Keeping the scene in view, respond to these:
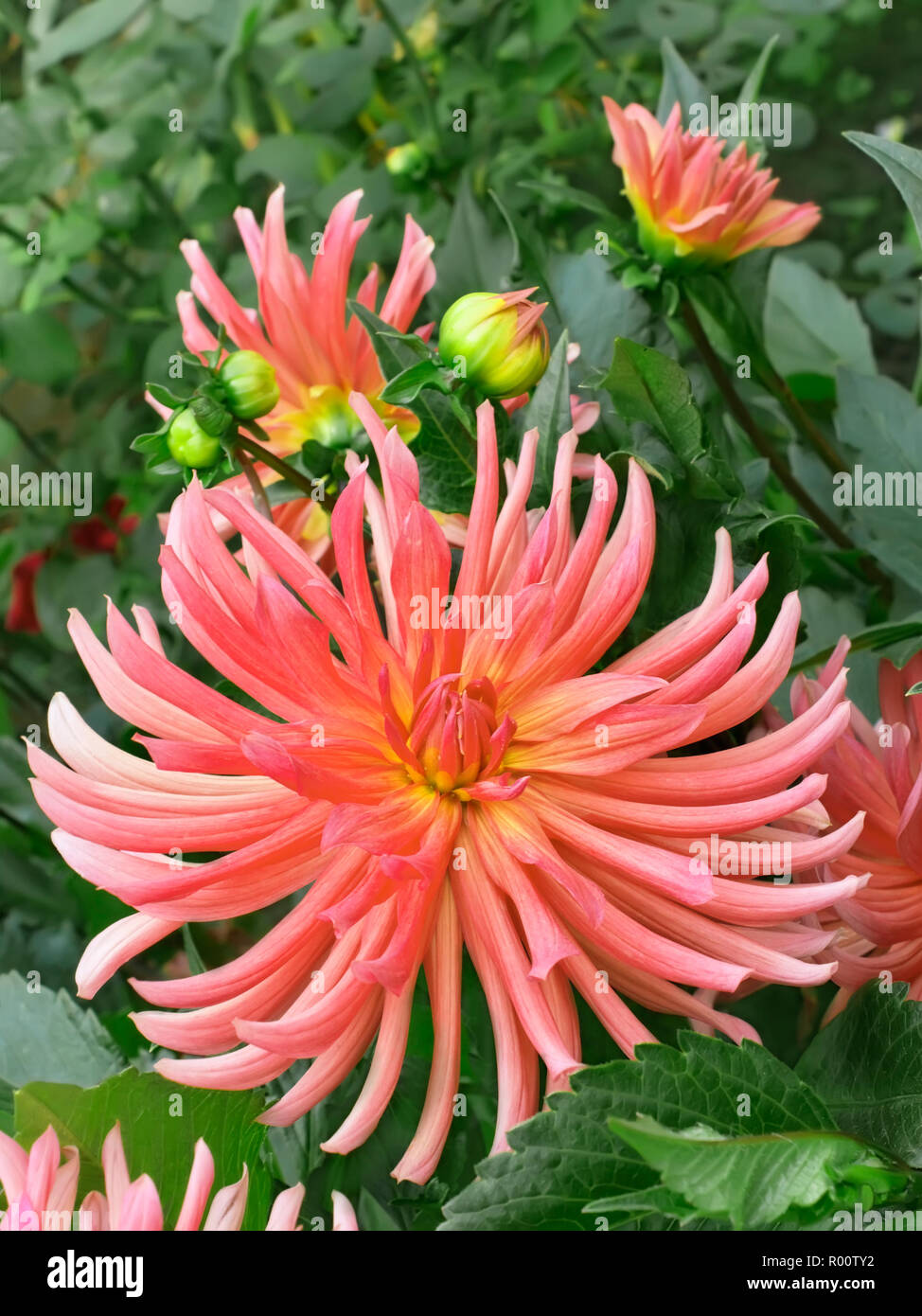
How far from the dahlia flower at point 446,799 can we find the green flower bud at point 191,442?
0.15 feet

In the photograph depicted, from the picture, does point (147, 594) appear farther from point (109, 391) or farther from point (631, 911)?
point (631, 911)

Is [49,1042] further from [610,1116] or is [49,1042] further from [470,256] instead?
[470,256]

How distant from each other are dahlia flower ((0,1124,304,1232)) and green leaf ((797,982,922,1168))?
0.14 metres

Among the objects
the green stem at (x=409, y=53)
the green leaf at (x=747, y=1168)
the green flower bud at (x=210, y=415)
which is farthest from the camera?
the green stem at (x=409, y=53)

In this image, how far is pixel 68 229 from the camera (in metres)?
0.68

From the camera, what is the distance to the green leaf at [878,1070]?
0.29 meters

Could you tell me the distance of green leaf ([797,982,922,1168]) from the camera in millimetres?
293

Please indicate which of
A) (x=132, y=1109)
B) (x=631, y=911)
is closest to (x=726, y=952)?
(x=631, y=911)

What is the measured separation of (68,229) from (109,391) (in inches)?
5.2

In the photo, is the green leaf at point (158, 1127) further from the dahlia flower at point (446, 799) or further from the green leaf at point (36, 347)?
the green leaf at point (36, 347)

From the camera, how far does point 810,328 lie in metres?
0.56
